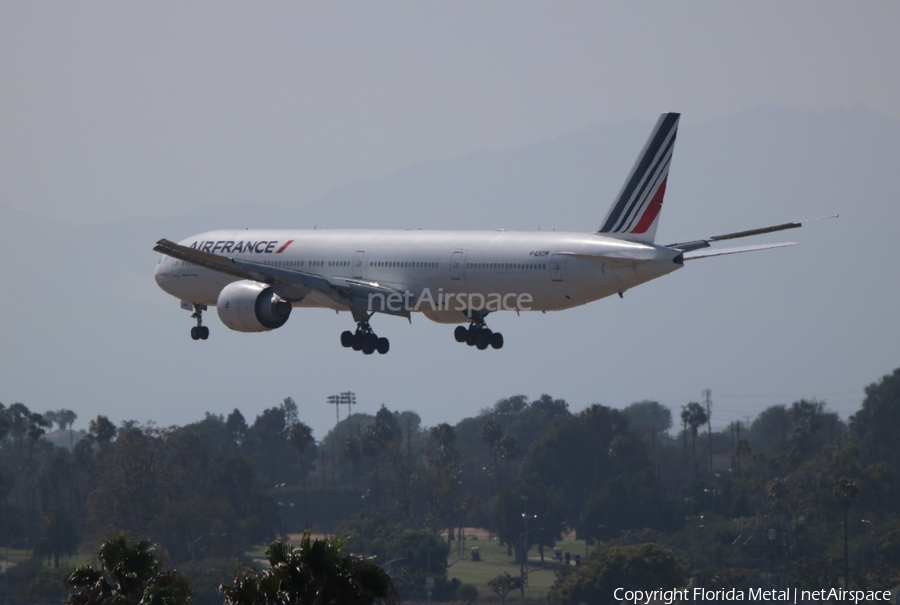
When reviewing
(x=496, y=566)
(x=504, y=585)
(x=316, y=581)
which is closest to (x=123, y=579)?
(x=316, y=581)

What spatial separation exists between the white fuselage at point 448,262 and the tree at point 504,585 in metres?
58.5

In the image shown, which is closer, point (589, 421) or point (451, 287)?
point (451, 287)

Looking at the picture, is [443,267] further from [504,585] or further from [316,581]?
[504,585]

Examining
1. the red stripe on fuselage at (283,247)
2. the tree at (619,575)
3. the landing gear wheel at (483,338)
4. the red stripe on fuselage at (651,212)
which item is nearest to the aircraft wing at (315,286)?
the red stripe on fuselage at (283,247)

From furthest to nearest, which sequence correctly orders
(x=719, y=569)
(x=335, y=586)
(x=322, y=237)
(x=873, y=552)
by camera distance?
(x=873, y=552) → (x=719, y=569) → (x=322, y=237) → (x=335, y=586)

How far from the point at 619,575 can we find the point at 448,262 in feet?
185

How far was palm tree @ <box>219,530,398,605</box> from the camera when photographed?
32250 mm

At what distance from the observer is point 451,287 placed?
62.8 metres

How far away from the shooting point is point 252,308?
210 ft

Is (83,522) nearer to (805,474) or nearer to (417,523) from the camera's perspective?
(417,523)

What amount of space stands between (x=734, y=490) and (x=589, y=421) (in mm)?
29335

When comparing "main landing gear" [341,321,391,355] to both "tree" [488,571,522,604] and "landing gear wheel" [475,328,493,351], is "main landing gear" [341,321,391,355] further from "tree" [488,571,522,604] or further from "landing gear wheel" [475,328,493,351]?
"tree" [488,571,522,604]

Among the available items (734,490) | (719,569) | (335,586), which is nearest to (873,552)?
(719,569)

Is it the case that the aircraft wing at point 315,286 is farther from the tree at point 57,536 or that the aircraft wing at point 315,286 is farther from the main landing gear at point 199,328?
the tree at point 57,536
